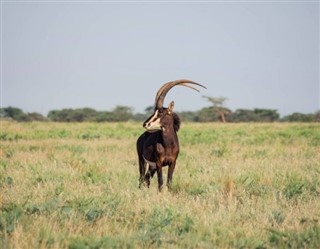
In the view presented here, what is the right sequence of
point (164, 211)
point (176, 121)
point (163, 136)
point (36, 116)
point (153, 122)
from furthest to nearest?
point (36, 116) → point (176, 121) → point (163, 136) → point (153, 122) → point (164, 211)

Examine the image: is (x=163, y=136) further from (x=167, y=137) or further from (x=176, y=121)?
(x=176, y=121)

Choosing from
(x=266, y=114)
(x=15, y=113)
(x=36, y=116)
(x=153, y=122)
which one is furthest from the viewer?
(x=266, y=114)

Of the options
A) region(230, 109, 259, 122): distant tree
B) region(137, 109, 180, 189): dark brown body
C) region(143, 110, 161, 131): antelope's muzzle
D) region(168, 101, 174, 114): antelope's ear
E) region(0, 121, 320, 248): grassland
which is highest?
region(230, 109, 259, 122): distant tree

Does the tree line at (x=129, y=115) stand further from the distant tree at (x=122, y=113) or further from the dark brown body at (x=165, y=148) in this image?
the dark brown body at (x=165, y=148)

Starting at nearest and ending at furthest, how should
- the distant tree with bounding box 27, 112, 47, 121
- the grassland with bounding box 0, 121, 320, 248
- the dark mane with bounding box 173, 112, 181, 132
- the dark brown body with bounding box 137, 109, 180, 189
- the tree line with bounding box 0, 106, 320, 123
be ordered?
the grassland with bounding box 0, 121, 320, 248 → the dark brown body with bounding box 137, 109, 180, 189 → the dark mane with bounding box 173, 112, 181, 132 → the distant tree with bounding box 27, 112, 47, 121 → the tree line with bounding box 0, 106, 320, 123

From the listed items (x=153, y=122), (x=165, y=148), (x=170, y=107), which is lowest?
(x=165, y=148)

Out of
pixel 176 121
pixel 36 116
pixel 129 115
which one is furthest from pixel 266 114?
pixel 176 121

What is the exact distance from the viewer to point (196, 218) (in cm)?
613

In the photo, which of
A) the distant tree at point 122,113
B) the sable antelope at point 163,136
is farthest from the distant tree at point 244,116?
the sable antelope at point 163,136

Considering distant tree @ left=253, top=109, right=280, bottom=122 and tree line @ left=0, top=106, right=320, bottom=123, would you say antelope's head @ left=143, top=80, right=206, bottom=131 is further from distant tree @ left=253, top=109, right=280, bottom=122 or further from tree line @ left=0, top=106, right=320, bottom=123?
distant tree @ left=253, top=109, right=280, bottom=122

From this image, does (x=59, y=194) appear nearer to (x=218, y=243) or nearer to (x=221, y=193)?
(x=221, y=193)

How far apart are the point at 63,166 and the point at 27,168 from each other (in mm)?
971

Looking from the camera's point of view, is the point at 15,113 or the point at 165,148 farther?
the point at 15,113

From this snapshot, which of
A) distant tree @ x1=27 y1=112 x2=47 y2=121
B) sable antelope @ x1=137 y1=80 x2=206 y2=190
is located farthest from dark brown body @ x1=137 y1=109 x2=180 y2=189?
distant tree @ x1=27 y1=112 x2=47 y2=121
